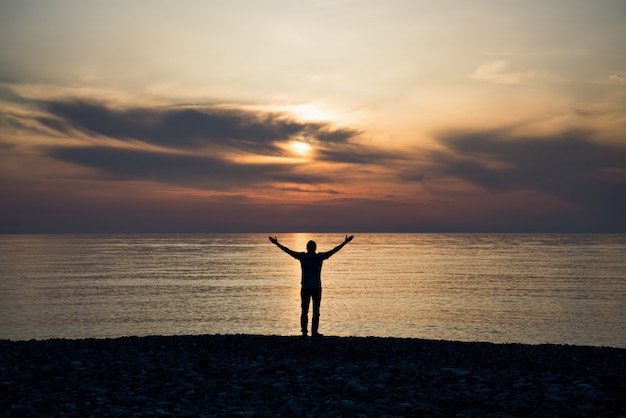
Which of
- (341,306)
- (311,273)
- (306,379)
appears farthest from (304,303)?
(341,306)

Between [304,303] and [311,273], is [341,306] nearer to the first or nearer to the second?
[304,303]

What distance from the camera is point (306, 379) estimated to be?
1308cm

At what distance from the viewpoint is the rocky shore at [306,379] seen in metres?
10.8

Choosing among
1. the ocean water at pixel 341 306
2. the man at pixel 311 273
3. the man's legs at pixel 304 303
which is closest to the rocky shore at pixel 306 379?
the man's legs at pixel 304 303

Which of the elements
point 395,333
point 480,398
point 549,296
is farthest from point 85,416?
point 549,296

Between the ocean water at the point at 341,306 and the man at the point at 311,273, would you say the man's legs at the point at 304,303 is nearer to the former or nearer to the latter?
the man at the point at 311,273

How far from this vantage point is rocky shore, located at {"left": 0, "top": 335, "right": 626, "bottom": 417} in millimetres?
10820

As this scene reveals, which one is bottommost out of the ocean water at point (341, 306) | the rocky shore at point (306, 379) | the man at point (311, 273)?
the ocean water at point (341, 306)

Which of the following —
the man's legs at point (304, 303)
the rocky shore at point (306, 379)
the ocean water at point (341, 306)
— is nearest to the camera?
the rocky shore at point (306, 379)

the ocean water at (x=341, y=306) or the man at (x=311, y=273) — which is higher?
the man at (x=311, y=273)

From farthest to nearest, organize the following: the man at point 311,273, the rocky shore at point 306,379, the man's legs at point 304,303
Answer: the man's legs at point 304,303 → the man at point 311,273 → the rocky shore at point 306,379

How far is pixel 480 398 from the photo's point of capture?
455 inches

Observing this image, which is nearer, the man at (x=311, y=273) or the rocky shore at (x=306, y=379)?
the rocky shore at (x=306, y=379)

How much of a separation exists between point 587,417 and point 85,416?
942 centimetres
